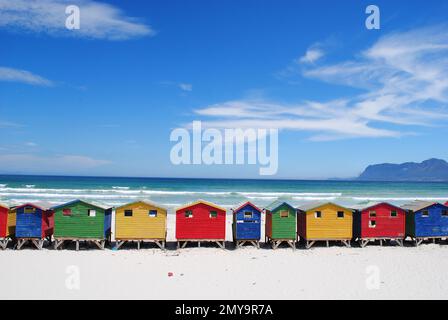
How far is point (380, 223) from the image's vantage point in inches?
1014

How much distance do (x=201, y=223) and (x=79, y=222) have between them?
7547mm

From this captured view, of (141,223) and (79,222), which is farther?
(141,223)

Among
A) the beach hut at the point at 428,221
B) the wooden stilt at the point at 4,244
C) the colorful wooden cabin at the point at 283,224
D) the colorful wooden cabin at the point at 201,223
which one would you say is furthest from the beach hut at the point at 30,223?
the beach hut at the point at 428,221

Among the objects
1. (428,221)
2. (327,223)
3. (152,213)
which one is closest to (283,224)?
(327,223)

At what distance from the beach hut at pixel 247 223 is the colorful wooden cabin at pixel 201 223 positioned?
946 mm

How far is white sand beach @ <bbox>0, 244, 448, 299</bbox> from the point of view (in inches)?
634

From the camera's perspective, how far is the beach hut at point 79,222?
23.9 meters

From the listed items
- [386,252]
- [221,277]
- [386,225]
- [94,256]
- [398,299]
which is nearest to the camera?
[398,299]

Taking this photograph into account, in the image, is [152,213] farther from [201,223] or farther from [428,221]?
[428,221]

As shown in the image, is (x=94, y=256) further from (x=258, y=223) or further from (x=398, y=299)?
(x=398, y=299)

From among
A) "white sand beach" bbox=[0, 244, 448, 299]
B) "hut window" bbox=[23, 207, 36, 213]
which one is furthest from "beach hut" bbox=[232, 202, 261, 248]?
"hut window" bbox=[23, 207, 36, 213]
